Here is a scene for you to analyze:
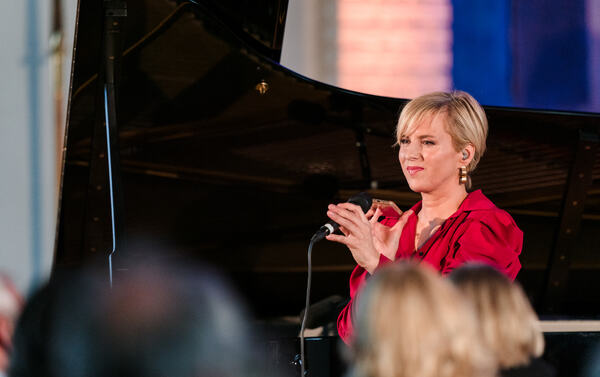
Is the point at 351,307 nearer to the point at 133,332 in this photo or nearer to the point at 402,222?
the point at 402,222

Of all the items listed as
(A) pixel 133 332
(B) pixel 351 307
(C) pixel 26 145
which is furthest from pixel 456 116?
(C) pixel 26 145

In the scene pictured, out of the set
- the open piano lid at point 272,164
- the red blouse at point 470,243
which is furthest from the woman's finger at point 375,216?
the open piano lid at point 272,164

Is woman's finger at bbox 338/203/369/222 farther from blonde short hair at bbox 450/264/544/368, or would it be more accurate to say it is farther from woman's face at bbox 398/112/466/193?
blonde short hair at bbox 450/264/544/368

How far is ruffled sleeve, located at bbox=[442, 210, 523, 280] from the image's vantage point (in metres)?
1.93

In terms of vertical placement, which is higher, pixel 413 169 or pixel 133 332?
pixel 413 169

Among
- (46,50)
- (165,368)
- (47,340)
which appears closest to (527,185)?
(165,368)

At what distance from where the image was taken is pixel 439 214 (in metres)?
2.13

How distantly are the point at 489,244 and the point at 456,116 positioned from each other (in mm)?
364

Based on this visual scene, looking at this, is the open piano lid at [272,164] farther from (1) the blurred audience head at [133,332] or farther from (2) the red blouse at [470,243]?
(2) the red blouse at [470,243]

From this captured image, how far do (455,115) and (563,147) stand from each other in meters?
1.56

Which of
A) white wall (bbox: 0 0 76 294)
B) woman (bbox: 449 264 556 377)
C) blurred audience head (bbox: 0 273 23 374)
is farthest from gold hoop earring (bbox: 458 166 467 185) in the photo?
white wall (bbox: 0 0 76 294)

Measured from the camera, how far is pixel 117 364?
2.54m

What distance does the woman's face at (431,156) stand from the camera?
2.05 meters

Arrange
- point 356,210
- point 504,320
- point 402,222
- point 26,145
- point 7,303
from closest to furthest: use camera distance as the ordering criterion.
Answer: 1. point 504,320
2. point 356,210
3. point 402,222
4. point 7,303
5. point 26,145
